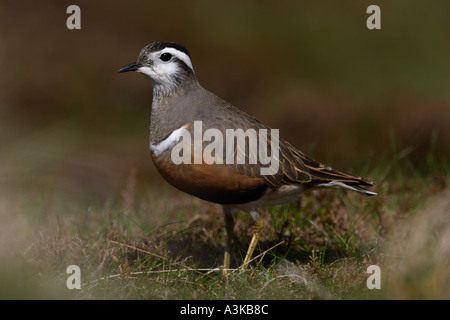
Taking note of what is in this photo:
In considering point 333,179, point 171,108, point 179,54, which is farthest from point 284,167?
point 179,54

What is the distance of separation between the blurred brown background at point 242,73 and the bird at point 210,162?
5180 mm

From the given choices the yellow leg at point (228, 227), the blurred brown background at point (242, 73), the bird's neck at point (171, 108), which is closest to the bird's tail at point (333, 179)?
the yellow leg at point (228, 227)

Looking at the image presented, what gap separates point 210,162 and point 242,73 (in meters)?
10.4

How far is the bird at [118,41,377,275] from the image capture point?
17.5 ft

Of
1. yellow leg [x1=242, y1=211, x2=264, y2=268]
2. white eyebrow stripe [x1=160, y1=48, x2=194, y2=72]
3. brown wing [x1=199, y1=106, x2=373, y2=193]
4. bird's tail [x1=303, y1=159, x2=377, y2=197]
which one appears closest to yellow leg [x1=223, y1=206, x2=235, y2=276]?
yellow leg [x1=242, y1=211, x2=264, y2=268]

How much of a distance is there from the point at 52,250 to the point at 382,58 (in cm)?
1169

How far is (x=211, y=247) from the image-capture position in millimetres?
6395

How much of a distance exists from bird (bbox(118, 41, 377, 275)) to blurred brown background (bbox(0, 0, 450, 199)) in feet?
17.0

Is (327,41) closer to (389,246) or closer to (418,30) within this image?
(418,30)

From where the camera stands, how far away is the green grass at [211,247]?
5.06 meters

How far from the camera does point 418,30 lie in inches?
651

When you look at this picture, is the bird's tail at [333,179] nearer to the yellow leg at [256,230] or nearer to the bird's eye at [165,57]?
the yellow leg at [256,230]

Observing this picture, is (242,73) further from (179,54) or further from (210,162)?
(210,162)

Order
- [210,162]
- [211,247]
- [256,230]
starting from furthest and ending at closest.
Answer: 1. [211,247]
2. [256,230]
3. [210,162]
